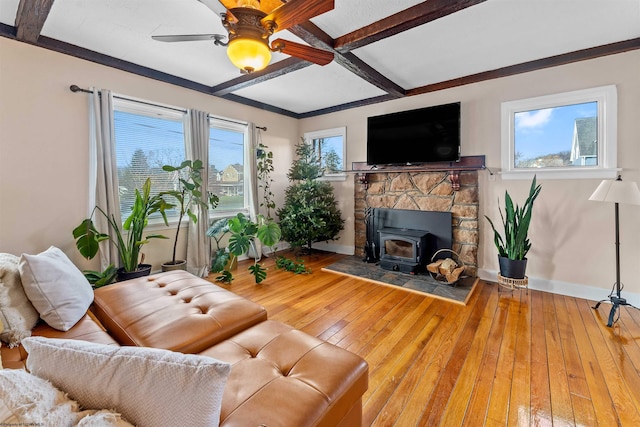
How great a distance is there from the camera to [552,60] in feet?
10.1

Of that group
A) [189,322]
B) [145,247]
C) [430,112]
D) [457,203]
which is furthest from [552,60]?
[145,247]

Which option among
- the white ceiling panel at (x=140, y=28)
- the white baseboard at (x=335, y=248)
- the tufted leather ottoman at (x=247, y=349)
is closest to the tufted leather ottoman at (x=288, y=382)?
the tufted leather ottoman at (x=247, y=349)

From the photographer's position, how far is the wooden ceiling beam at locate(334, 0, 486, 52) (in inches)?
80.3

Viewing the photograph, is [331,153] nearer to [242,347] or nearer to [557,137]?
[557,137]

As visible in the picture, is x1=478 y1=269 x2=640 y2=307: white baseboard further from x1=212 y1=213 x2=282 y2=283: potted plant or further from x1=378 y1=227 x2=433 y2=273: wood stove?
x1=212 y1=213 x2=282 y2=283: potted plant

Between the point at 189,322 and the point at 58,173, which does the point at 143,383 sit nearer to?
the point at 189,322

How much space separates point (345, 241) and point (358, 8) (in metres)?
3.56

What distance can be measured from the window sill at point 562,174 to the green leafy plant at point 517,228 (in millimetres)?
151

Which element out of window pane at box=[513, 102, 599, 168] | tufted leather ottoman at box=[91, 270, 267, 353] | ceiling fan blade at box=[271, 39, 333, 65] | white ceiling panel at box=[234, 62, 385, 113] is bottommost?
tufted leather ottoman at box=[91, 270, 267, 353]

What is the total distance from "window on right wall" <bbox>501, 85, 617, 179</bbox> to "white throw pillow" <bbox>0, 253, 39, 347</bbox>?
445 centimetres

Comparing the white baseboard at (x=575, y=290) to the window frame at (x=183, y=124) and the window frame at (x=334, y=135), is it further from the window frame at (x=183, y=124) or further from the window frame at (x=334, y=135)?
the window frame at (x=183, y=124)

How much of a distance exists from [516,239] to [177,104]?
4.53 meters

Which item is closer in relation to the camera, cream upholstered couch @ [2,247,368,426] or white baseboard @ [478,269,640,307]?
cream upholstered couch @ [2,247,368,426]

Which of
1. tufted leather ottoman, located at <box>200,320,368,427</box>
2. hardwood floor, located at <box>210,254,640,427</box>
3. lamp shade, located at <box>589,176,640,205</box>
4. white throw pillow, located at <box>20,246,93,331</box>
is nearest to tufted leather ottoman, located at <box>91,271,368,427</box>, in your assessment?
tufted leather ottoman, located at <box>200,320,368,427</box>
